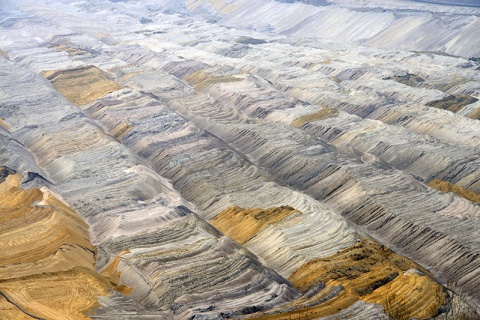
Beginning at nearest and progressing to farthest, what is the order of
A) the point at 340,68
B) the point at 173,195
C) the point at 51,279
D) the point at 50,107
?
the point at 51,279 → the point at 173,195 → the point at 50,107 → the point at 340,68

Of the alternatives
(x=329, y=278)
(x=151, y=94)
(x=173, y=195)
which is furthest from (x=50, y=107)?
(x=329, y=278)

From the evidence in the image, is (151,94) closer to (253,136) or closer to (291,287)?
(253,136)

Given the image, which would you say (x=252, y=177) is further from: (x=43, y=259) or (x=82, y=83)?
(x=82, y=83)

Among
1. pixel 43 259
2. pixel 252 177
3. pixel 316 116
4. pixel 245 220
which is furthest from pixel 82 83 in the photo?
pixel 43 259

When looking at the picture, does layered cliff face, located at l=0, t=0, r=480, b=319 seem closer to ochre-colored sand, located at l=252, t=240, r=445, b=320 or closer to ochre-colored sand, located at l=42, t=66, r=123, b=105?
ochre-colored sand, located at l=252, t=240, r=445, b=320

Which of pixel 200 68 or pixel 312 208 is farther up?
pixel 312 208

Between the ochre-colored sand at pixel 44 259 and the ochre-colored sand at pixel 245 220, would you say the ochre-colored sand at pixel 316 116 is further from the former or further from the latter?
the ochre-colored sand at pixel 44 259

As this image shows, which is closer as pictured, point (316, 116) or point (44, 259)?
point (44, 259)
